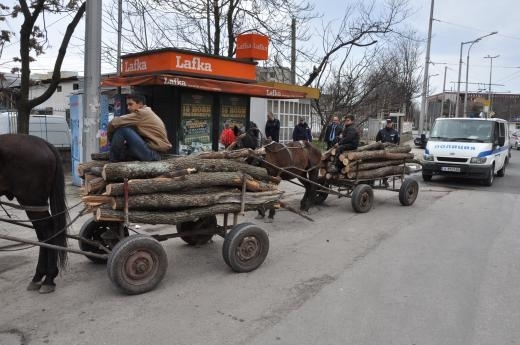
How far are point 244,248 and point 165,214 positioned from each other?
3.51 feet

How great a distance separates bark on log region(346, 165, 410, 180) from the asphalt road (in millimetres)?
1960

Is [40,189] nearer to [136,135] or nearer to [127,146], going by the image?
[127,146]

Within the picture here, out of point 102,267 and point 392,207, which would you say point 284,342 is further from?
point 392,207

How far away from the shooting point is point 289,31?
19672mm

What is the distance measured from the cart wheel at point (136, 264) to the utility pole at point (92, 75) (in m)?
4.44

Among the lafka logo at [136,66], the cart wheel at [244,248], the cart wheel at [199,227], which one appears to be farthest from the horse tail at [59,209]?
the lafka logo at [136,66]

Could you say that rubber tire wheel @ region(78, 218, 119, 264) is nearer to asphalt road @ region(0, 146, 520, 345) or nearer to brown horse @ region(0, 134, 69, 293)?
asphalt road @ region(0, 146, 520, 345)

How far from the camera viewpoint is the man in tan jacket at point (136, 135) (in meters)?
5.33

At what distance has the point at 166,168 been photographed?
5.32 m

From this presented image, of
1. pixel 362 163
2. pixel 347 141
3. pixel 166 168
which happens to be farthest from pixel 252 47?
pixel 166 168

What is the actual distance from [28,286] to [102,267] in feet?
3.05

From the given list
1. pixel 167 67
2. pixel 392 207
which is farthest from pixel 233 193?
pixel 167 67

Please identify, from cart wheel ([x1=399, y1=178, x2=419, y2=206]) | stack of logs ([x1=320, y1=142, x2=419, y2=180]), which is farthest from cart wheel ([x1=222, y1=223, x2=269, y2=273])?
cart wheel ([x1=399, y1=178, x2=419, y2=206])

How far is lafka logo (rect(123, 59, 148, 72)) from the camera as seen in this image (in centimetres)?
1265
